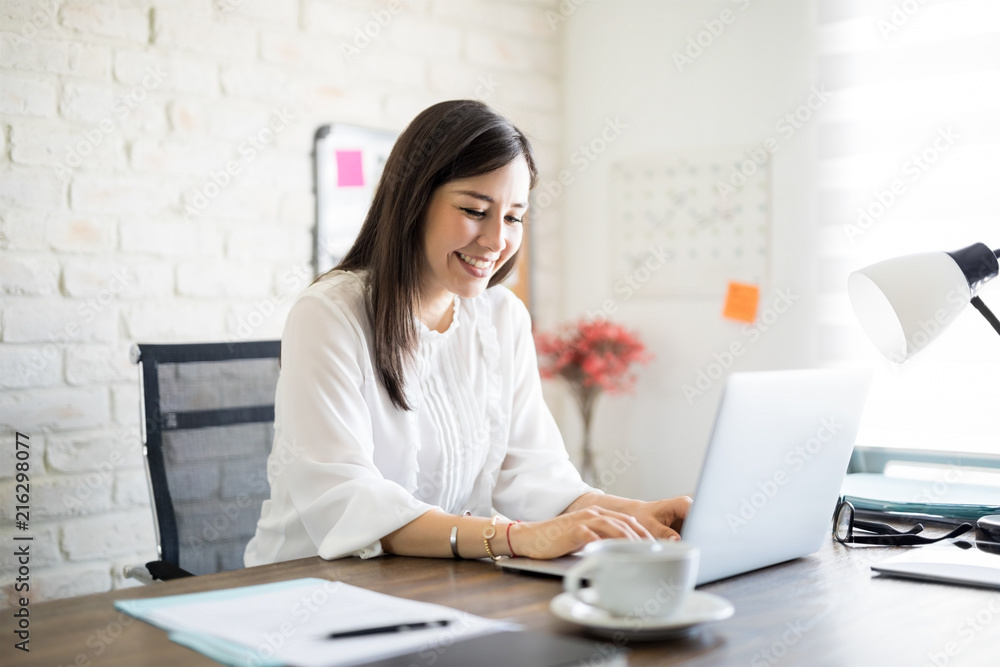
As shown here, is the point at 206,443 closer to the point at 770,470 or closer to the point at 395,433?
the point at 395,433

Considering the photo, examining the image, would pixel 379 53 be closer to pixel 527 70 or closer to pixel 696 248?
pixel 527 70

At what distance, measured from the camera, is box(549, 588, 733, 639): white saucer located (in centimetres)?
87

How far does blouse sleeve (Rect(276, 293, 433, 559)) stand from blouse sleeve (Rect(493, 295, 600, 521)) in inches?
12.6

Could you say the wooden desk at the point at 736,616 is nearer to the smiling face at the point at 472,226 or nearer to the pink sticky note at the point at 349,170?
the smiling face at the point at 472,226

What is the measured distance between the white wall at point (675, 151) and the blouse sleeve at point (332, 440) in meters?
1.81

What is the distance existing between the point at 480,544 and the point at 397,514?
4.8 inches

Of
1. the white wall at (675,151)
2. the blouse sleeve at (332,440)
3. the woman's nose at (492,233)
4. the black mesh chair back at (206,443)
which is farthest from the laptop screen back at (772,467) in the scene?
the white wall at (675,151)

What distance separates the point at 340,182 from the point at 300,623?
78.5 inches

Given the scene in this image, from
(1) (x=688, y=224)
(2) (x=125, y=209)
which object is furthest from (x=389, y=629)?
(1) (x=688, y=224)

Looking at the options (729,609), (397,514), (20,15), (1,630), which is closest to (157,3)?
(20,15)

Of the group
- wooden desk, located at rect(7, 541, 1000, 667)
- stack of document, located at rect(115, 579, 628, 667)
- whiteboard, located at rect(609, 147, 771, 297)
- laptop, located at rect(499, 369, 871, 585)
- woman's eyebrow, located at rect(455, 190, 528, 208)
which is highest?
whiteboard, located at rect(609, 147, 771, 297)

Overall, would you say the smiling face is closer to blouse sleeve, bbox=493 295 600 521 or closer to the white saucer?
blouse sleeve, bbox=493 295 600 521

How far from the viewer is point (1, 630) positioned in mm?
904

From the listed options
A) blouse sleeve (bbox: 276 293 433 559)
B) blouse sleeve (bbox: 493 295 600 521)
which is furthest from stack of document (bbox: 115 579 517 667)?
blouse sleeve (bbox: 493 295 600 521)
